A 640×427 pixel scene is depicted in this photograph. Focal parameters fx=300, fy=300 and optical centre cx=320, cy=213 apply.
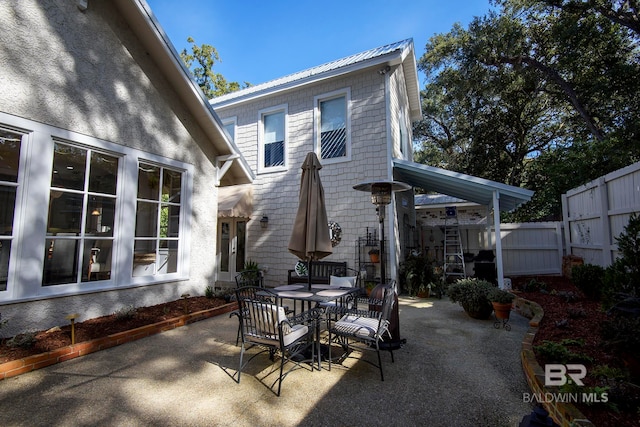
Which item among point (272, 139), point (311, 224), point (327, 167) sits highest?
point (272, 139)

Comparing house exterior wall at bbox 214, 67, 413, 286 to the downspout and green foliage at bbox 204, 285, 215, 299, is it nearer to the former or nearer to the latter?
the downspout

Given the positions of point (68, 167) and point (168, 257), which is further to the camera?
point (168, 257)

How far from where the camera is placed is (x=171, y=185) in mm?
6902

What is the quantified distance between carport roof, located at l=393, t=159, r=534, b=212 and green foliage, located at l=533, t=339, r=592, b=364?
4412 millimetres

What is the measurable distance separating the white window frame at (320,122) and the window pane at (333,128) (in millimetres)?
76

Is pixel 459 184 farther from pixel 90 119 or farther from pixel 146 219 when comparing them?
pixel 90 119

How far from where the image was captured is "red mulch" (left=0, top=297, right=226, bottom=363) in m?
3.88

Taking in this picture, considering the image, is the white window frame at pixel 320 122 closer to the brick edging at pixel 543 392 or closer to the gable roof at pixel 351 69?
the gable roof at pixel 351 69

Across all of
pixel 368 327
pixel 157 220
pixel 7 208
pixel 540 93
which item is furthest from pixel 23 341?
pixel 540 93

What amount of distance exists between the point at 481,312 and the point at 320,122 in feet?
23.6

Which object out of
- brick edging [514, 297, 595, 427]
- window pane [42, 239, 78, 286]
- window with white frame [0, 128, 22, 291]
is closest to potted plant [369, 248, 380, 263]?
brick edging [514, 297, 595, 427]

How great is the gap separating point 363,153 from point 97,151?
660 cm

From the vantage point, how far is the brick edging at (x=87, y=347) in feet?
11.7

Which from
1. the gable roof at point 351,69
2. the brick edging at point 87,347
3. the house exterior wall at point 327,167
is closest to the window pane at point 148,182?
the brick edging at point 87,347
